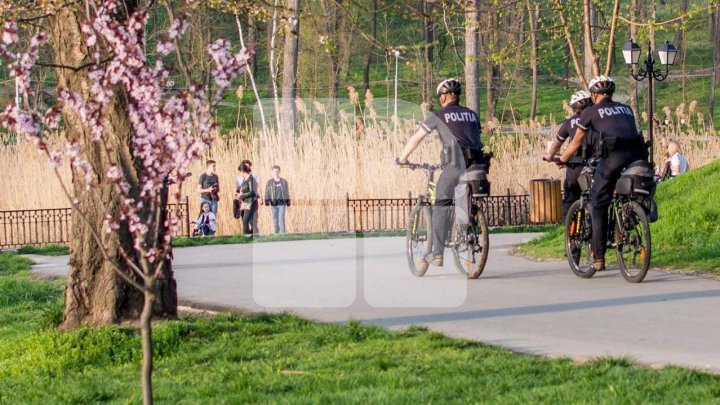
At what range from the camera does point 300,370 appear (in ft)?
23.8

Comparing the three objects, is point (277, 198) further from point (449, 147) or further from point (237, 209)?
point (449, 147)

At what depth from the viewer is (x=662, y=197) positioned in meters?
16.2

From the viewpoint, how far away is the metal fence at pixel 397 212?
71.5 ft

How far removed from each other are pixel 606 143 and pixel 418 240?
2121mm

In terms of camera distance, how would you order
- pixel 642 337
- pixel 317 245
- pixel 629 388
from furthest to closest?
pixel 317 245 < pixel 642 337 < pixel 629 388

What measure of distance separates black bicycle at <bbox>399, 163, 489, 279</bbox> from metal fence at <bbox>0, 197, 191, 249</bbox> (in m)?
10.1

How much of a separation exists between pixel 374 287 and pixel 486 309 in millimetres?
1978

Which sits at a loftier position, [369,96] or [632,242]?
[369,96]

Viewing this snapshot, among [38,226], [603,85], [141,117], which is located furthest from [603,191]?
[38,226]

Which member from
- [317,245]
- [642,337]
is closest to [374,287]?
[642,337]

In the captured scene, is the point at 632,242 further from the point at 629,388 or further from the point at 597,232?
the point at 629,388

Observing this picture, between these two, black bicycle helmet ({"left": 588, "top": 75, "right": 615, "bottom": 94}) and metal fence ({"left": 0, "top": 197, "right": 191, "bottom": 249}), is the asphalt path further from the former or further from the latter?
metal fence ({"left": 0, "top": 197, "right": 191, "bottom": 249})

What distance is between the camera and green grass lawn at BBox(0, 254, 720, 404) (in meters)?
6.27

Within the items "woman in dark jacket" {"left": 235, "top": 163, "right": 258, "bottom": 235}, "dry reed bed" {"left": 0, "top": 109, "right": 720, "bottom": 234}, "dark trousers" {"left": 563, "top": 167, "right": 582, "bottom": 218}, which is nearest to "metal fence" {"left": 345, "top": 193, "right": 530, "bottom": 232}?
"dry reed bed" {"left": 0, "top": 109, "right": 720, "bottom": 234}
